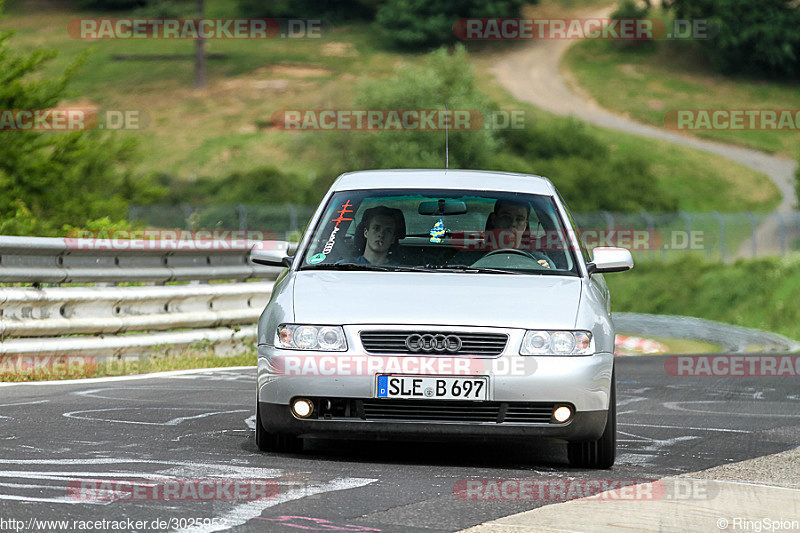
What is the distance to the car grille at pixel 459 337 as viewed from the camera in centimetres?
696

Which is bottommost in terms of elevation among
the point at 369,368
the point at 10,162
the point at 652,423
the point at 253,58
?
the point at 652,423

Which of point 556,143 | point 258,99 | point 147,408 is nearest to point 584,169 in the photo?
point 556,143

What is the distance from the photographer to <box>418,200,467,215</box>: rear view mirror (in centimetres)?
844

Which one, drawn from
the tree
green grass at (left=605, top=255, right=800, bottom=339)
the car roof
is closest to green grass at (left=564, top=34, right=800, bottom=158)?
green grass at (left=605, top=255, right=800, bottom=339)

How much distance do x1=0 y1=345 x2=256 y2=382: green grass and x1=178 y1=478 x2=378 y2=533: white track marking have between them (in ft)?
16.8

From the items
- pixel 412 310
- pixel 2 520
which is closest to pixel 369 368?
pixel 412 310

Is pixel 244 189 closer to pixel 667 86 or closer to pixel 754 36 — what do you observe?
pixel 667 86

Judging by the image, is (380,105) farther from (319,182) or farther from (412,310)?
(412,310)

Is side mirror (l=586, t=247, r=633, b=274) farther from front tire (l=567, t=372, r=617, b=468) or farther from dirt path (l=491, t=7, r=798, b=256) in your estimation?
dirt path (l=491, t=7, r=798, b=256)

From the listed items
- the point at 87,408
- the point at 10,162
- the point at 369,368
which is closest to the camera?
the point at 369,368

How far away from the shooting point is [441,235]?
839cm

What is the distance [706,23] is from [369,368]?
9229 centimetres

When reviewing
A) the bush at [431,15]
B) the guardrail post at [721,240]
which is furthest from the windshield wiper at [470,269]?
the bush at [431,15]

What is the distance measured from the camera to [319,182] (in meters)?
67.9
